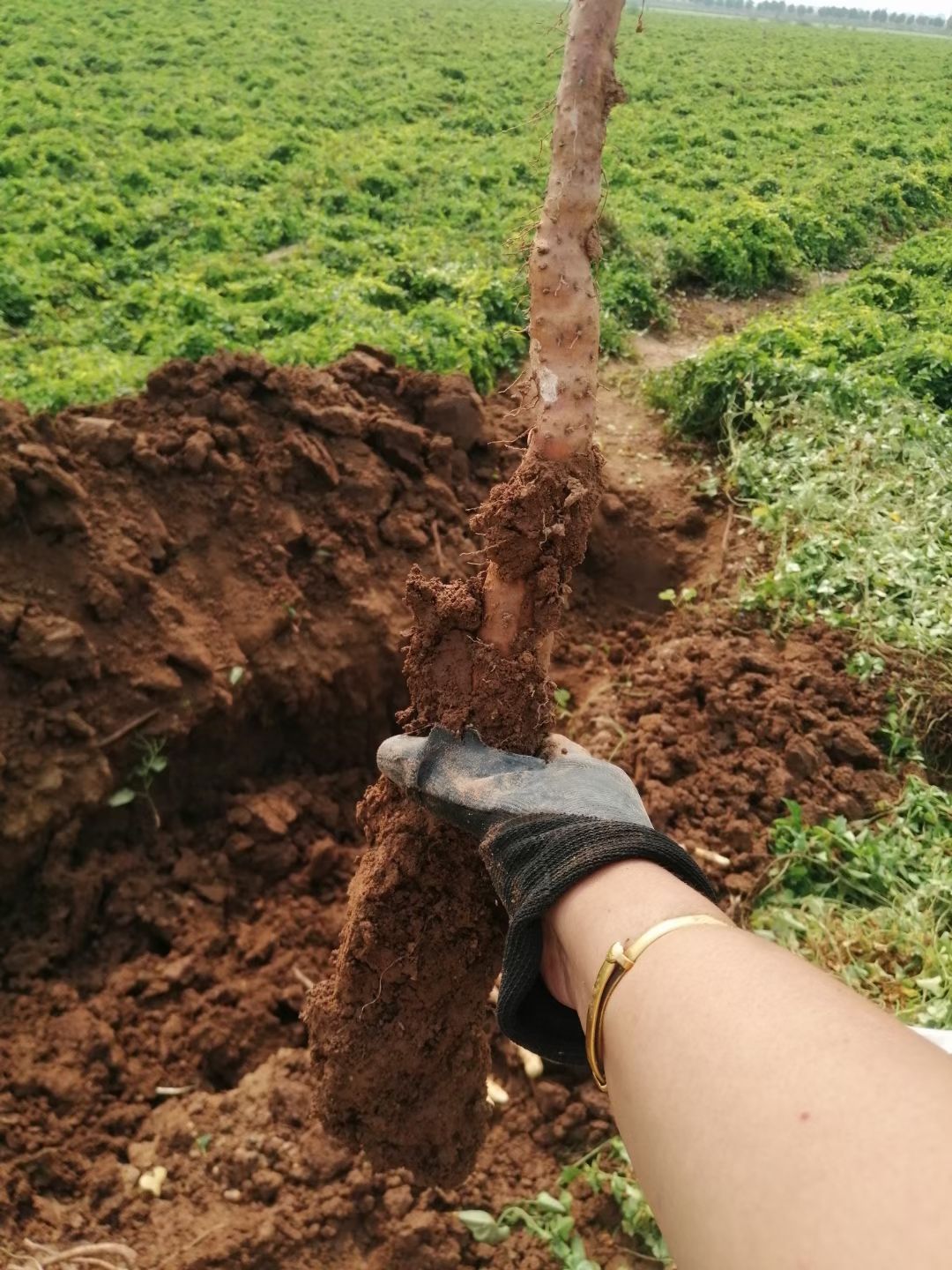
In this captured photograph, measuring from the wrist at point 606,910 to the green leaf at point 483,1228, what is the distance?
3.61 feet

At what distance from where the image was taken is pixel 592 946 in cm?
152

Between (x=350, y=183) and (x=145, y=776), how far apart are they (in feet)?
26.6

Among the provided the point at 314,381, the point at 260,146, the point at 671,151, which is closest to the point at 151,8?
the point at 260,146

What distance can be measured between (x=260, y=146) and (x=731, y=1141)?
11478mm

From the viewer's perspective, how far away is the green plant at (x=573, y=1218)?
2.31 metres

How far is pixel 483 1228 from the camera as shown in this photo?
2.41m

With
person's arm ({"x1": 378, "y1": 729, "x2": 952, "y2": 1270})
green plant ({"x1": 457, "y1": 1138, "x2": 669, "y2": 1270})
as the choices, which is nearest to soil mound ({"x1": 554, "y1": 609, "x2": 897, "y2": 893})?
green plant ({"x1": 457, "y1": 1138, "x2": 669, "y2": 1270})

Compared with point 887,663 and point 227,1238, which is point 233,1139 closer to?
point 227,1238

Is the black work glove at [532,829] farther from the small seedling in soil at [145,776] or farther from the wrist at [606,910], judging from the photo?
the small seedling in soil at [145,776]

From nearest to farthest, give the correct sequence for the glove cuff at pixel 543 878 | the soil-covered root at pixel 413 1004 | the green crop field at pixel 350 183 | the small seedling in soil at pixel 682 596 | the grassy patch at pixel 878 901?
the glove cuff at pixel 543 878 → the soil-covered root at pixel 413 1004 → the grassy patch at pixel 878 901 → the small seedling in soil at pixel 682 596 → the green crop field at pixel 350 183

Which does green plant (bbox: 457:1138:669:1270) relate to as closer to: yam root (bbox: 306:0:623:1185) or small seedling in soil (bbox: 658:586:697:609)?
yam root (bbox: 306:0:623:1185)

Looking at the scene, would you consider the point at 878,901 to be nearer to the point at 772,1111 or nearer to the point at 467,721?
the point at 467,721

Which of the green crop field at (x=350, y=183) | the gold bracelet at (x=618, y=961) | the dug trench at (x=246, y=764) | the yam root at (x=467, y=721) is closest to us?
the gold bracelet at (x=618, y=961)

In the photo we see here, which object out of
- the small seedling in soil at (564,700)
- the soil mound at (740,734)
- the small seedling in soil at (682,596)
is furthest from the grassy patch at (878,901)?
the small seedling in soil at (682,596)
